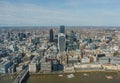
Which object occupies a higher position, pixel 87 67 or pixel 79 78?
pixel 87 67

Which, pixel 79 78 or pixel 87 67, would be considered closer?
pixel 79 78

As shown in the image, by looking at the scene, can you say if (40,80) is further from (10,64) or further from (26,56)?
(26,56)

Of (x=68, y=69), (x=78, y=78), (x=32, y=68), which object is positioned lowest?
(x=78, y=78)

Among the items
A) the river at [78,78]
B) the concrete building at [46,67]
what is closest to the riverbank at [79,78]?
the river at [78,78]

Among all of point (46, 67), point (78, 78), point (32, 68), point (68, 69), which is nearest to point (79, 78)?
point (78, 78)

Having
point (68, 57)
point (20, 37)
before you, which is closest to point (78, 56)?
point (68, 57)

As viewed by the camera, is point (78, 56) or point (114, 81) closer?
point (114, 81)

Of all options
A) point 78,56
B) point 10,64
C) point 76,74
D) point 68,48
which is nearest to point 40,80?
point 76,74

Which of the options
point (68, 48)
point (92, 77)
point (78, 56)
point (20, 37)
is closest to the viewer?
point (92, 77)

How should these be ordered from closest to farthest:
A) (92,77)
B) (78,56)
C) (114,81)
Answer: (114,81)
(92,77)
(78,56)

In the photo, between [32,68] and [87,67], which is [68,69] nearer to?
[87,67]
